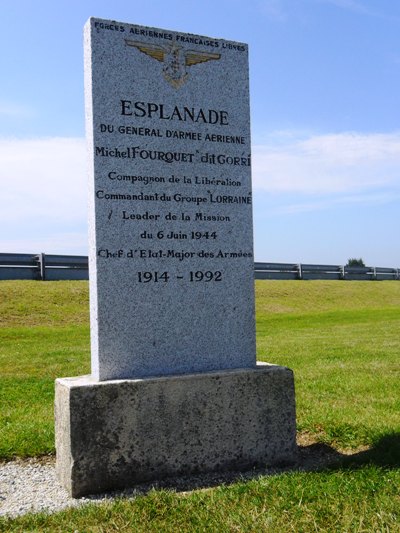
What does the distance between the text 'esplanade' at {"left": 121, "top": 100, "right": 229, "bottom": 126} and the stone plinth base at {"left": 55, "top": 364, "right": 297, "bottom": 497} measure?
6.71ft

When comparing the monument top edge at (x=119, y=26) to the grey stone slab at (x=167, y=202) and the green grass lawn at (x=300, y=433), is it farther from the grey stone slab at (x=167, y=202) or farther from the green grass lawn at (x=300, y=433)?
the green grass lawn at (x=300, y=433)

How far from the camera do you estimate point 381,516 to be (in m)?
3.38

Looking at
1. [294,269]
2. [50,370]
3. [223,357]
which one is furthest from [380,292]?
[223,357]

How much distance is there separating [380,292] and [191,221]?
2645cm

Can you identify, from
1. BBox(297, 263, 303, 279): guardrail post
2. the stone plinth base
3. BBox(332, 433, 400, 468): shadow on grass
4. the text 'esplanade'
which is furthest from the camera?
BBox(297, 263, 303, 279): guardrail post

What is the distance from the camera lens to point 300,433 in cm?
556

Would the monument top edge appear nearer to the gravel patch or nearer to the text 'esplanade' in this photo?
the text 'esplanade'

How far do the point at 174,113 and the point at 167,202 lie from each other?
2.41 ft

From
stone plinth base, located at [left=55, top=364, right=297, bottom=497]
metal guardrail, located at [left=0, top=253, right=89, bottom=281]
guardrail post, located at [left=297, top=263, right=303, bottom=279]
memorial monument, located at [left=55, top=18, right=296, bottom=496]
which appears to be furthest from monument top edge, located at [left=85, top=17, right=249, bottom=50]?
guardrail post, located at [left=297, top=263, right=303, bottom=279]

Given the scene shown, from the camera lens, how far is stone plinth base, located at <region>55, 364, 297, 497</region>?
4277 millimetres

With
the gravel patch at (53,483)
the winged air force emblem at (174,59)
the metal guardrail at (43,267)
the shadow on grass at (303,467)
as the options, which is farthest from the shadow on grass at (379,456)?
the metal guardrail at (43,267)

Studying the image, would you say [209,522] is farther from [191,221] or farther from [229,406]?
[191,221]

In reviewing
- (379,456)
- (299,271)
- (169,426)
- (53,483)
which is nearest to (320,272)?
(299,271)

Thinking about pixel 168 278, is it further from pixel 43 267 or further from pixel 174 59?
pixel 43 267
